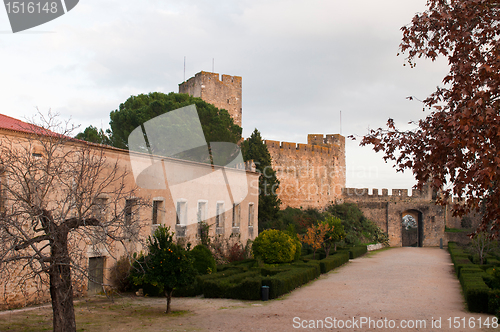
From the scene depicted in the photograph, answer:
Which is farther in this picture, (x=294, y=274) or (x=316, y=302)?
(x=294, y=274)

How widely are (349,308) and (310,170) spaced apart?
965 inches

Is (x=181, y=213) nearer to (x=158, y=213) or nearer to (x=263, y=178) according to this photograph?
(x=158, y=213)

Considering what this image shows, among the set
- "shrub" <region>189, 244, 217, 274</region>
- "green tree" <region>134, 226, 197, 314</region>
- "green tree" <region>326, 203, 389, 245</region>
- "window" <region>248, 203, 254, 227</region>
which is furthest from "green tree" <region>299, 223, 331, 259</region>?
"green tree" <region>134, 226, 197, 314</region>

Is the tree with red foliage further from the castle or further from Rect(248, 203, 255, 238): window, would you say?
the castle

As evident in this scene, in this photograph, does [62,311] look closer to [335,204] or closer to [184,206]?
[184,206]

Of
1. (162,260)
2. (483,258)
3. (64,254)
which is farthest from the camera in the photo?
(483,258)

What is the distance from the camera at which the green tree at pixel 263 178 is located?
1033 inches

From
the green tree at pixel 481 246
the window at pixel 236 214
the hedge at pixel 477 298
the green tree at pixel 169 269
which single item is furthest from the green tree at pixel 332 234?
the green tree at pixel 169 269

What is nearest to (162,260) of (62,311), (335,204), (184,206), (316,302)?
(62,311)

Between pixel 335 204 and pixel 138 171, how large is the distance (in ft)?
82.1

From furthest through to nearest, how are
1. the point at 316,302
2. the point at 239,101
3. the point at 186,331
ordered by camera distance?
the point at 239,101 < the point at 316,302 < the point at 186,331

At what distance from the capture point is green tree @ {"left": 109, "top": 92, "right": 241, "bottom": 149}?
21.9m

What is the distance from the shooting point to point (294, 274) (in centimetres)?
1396

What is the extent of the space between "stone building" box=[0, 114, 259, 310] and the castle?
1031 centimetres
